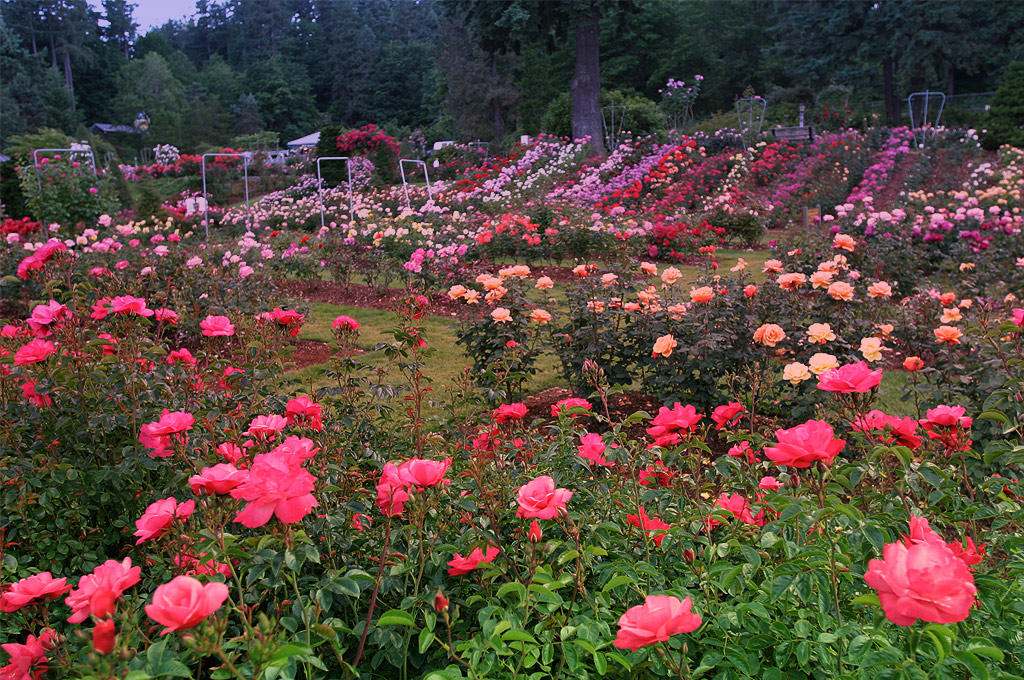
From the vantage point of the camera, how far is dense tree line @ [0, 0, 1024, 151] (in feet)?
76.0

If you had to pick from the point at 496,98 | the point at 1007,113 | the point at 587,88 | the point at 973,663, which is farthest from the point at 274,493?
the point at 496,98

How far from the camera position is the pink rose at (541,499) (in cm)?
99

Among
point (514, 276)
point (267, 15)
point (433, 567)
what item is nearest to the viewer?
point (433, 567)

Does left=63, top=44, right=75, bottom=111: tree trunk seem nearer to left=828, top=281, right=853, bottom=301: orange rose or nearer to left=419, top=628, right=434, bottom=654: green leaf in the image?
left=828, top=281, right=853, bottom=301: orange rose

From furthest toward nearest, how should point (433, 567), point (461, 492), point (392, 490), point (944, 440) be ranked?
point (944, 440)
point (461, 492)
point (433, 567)
point (392, 490)

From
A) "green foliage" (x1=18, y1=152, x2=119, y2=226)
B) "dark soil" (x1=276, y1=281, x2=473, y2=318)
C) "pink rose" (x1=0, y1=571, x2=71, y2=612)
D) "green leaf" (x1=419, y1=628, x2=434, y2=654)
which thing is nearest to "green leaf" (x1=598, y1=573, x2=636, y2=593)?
"green leaf" (x1=419, y1=628, x2=434, y2=654)

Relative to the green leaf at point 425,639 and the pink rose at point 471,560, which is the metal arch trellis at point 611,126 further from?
the green leaf at point 425,639

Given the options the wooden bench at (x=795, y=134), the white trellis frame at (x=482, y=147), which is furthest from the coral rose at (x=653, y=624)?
the white trellis frame at (x=482, y=147)

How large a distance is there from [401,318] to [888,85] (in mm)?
28381

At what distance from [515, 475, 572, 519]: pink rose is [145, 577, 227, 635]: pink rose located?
415mm

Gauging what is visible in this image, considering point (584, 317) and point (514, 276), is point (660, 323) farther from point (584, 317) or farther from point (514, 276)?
point (514, 276)

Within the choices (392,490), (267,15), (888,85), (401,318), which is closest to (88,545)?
(401,318)

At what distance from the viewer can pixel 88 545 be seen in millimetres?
1744

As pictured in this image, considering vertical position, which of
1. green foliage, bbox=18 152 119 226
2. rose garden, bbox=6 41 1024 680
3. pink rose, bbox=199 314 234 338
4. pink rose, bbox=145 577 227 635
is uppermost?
green foliage, bbox=18 152 119 226
